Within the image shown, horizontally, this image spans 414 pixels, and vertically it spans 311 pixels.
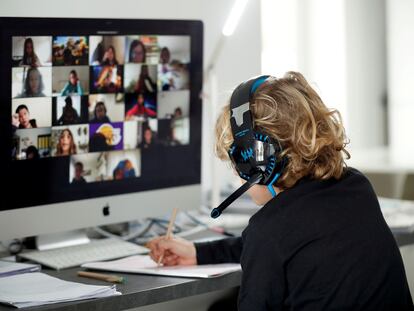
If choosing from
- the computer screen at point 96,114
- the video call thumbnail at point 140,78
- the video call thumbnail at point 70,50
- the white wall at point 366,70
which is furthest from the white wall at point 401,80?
the video call thumbnail at point 70,50

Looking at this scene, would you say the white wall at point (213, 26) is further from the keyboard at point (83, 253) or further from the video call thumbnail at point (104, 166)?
the keyboard at point (83, 253)

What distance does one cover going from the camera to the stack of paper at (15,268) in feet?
5.91

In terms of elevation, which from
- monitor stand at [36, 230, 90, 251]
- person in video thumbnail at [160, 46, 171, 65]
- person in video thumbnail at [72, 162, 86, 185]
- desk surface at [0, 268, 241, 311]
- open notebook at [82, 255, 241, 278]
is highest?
person in video thumbnail at [160, 46, 171, 65]

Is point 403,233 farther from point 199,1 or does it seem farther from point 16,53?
point 16,53

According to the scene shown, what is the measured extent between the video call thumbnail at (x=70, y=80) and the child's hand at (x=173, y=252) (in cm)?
43

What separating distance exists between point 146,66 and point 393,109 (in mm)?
1812

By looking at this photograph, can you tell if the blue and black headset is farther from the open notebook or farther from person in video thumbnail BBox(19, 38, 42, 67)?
person in video thumbnail BBox(19, 38, 42, 67)

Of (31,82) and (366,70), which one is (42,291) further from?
(366,70)

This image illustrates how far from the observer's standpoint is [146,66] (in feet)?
6.91

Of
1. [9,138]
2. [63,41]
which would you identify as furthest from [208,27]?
[9,138]

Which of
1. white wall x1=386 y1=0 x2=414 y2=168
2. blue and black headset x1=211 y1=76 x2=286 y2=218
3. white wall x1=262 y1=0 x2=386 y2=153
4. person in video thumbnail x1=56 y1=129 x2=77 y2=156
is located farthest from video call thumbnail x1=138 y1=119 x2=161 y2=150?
white wall x1=386 y1=0 x2=414 y2=168

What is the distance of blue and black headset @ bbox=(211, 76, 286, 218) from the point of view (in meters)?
1.56

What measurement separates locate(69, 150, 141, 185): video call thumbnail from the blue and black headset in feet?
1.67

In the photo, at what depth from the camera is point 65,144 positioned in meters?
1.97
